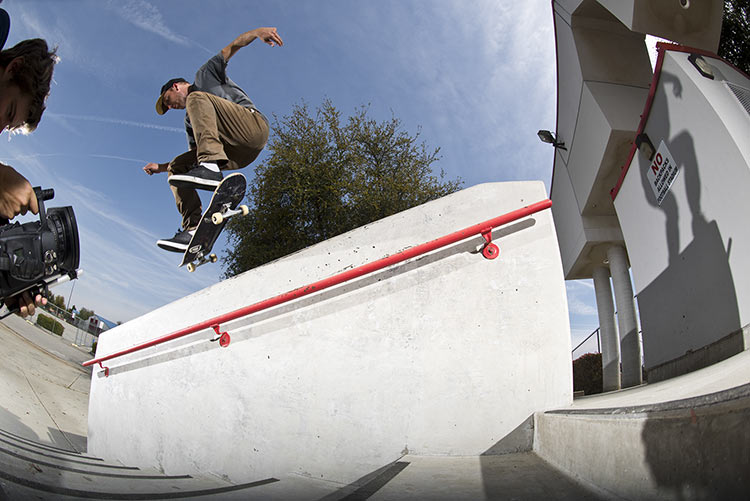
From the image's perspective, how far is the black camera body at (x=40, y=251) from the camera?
1.49m

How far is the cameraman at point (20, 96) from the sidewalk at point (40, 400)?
7.54 feet

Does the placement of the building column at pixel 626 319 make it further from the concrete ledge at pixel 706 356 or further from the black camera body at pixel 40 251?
the black camera body at pixel 40 251

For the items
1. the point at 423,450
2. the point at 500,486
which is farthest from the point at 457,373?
the point at 500,486

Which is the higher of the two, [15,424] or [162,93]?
[162,93]

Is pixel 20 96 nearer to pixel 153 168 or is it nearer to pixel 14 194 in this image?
pixel 14 194

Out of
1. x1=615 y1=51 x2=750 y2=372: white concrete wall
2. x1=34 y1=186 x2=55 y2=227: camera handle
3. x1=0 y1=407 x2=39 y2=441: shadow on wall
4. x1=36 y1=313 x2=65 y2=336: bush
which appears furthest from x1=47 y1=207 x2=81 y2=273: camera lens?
x1=36 y1=313 x2=65 y2=336: bush

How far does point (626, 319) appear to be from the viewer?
7.53m

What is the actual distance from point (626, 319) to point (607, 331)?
1609 millimetres

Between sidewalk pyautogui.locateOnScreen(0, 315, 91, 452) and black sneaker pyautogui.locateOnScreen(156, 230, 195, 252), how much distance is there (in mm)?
1693

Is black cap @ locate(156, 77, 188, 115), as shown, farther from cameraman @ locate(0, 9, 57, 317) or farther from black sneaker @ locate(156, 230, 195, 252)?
cameraman @ locate(0, 9, 57, 317)

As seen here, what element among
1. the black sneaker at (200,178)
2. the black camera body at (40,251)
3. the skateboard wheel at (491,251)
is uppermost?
the black sneaker at (200,178)

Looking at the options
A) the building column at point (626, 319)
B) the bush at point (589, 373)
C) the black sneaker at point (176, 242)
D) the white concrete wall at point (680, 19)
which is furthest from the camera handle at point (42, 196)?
the bush at point (589, 373)

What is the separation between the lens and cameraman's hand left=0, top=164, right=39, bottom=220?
4.22 feet

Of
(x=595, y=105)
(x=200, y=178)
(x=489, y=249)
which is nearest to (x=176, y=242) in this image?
(x=200, y=178)
